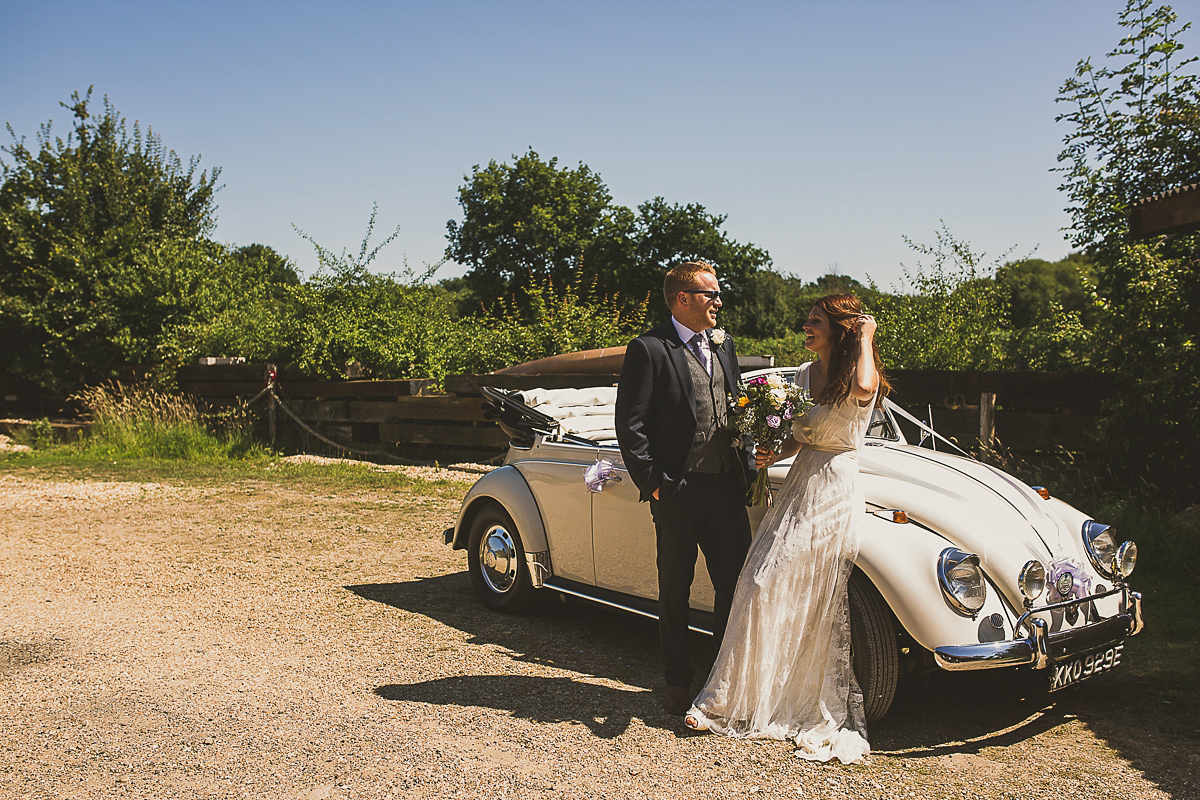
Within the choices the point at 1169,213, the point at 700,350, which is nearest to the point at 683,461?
the point at 700,350

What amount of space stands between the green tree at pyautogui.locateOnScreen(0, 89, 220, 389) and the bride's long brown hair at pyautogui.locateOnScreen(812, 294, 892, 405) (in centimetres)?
1749

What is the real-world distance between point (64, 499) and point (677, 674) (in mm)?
9602

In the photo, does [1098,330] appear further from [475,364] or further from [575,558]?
[475,364]

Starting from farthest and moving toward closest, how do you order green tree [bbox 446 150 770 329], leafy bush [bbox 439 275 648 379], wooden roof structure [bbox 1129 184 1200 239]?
green tree [bbox 446 150 770 329]
leafy bush [bbox 439 275 648 379]
wooden roof structure [bbox 1129 184 1200 239]

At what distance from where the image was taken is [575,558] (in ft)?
17.8

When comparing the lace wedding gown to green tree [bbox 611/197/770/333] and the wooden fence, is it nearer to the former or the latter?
the wooden fence

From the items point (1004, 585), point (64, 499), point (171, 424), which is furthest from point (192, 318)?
point (1004, 585)

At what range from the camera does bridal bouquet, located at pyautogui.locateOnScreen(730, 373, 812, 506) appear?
4.09 metres

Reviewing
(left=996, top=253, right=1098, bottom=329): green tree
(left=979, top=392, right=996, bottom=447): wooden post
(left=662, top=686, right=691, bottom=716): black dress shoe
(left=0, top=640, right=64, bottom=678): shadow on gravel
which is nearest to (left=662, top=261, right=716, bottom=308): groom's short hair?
(left=662, top=686, right=691, bottom=716): black dress shoe

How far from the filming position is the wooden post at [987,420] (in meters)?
8.77

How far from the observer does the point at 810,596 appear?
12.8 ft

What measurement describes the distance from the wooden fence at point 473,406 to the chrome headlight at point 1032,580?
4.64 m

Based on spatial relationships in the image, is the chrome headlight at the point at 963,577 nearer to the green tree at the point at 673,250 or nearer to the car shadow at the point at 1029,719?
the car shadow at the point at 1029,719

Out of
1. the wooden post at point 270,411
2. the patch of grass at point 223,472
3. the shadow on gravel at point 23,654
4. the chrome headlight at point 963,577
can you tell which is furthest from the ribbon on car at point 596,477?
the wooden post at point 270,411
